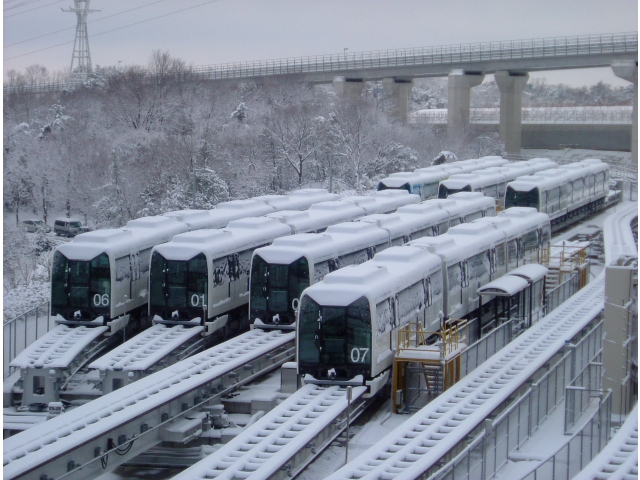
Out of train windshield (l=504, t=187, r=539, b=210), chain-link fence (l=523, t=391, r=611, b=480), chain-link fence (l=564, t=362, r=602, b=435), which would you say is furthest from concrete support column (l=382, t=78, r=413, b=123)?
chain-link fence (l=523, t=391, r=611, b=480)

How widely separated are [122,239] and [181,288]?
214 cm

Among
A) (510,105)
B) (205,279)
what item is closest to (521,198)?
Result: (205,279)

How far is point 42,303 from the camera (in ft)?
83.6

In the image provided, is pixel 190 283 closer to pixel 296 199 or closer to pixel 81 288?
pixel 81 288

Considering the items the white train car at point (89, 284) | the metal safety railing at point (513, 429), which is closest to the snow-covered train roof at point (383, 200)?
the white train car at point (89, 284)

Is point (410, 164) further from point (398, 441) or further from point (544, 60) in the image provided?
point (398, 441)

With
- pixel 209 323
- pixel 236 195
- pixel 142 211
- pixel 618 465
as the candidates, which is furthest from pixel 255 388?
pixel 236 195

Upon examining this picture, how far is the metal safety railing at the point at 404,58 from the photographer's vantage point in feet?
190

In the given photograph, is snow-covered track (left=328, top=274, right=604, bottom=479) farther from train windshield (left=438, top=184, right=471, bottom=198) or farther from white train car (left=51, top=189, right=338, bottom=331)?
train windshield (left=438, top=184, right=471, bottom=198)

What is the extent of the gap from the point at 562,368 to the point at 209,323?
7.64m

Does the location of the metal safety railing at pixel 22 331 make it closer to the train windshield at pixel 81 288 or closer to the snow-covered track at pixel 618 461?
the train windshield at pixel 81 288

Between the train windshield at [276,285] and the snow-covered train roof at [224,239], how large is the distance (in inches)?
53.1

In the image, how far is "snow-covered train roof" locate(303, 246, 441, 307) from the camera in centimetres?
1680

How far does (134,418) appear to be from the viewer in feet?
49.4
